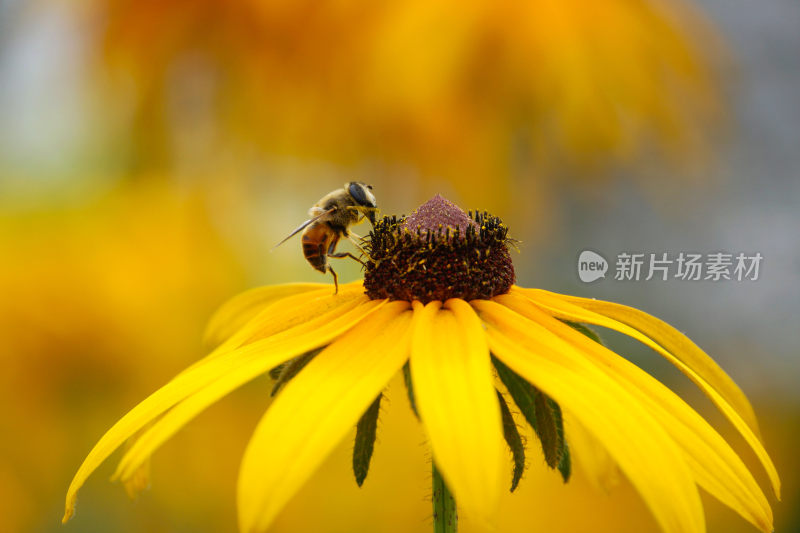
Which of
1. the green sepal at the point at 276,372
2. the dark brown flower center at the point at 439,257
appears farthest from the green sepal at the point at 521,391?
the green sepal at the point at 276,372

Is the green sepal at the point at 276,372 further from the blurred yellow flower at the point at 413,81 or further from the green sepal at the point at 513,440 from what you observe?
the blurred yellow flower at the point at 413,81

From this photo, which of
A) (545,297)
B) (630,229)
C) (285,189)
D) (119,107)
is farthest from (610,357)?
(119,107)

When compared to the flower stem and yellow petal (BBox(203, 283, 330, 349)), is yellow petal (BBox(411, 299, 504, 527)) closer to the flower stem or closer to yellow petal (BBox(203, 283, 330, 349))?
the flower stem

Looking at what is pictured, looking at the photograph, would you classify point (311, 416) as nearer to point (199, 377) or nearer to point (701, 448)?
point (199, 377)

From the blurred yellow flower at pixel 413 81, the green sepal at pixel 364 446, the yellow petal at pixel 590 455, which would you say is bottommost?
the yellow petal at pixel 590 455

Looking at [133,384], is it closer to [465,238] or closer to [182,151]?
[182,151]

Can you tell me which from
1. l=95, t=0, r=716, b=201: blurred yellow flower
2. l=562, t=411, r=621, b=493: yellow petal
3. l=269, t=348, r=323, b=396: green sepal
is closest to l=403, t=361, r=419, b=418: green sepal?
l=269, t=348, r=323, b=396: green sepal
